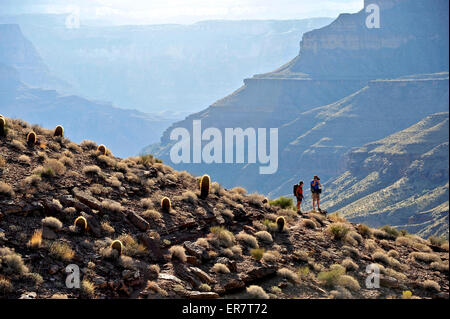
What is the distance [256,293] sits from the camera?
1812 cm

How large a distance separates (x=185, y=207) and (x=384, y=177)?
455ft

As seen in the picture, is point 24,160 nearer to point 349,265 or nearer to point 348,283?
point 348,283

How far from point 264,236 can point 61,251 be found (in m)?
9.70

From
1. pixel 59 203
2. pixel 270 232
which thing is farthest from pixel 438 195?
pixel 59 203

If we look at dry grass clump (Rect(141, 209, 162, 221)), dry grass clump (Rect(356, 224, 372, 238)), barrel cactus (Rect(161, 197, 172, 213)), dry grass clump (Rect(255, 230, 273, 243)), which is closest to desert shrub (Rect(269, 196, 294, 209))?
dry grass clump (Rect(356, 224, 372, 238))

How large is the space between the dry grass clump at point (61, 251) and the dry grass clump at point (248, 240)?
796 centimetres

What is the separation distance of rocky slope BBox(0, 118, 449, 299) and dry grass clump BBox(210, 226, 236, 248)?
2.5 inches

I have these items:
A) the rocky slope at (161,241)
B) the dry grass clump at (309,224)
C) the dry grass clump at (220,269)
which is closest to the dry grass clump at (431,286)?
the rocky slope at (161,241)

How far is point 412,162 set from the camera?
510ft

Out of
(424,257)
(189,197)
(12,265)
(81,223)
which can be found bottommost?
(12,265)

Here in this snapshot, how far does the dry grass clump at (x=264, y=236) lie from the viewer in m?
23.9

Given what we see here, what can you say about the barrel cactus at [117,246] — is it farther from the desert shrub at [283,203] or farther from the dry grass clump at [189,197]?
the desert shrub at [283,203]

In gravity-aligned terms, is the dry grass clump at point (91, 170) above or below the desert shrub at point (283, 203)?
above

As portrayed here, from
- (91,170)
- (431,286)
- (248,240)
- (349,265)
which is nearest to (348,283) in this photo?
(349,265)
